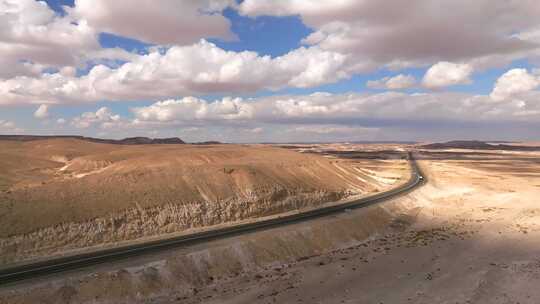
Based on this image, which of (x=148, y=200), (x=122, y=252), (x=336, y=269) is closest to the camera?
(x=336, y=269)

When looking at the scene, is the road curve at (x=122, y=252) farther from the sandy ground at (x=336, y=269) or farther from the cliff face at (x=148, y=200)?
the cliff face at (x=148, y=200)

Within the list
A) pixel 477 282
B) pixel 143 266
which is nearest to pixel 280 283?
pixel 143 266

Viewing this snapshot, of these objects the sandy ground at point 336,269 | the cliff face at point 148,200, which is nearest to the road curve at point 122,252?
the sandy ground at point 336,269

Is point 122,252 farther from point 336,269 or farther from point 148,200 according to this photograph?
point 336,269

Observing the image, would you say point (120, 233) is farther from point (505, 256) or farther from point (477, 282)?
point (505, 256)

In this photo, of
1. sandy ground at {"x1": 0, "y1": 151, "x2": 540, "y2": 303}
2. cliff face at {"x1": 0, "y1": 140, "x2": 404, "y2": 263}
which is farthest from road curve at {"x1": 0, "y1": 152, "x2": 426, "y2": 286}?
cliff face at {"x1": 0, "y1": 140, "x2": 404, "y2": 263}

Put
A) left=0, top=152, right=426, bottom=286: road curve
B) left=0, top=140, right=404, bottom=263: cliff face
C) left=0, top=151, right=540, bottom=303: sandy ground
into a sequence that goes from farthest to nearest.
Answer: left=0, top=140, right=404, bottom=263: cliff face, left=0, top=152, right=426, bottom=286: road curve, left=0, top=151, right=540, bottom=303: sandy ground

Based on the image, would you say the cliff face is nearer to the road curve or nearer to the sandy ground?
the road curve

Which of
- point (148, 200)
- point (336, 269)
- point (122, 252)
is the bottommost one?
point (336, 269)

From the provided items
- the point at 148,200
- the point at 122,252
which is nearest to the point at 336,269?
the point at 122,252
